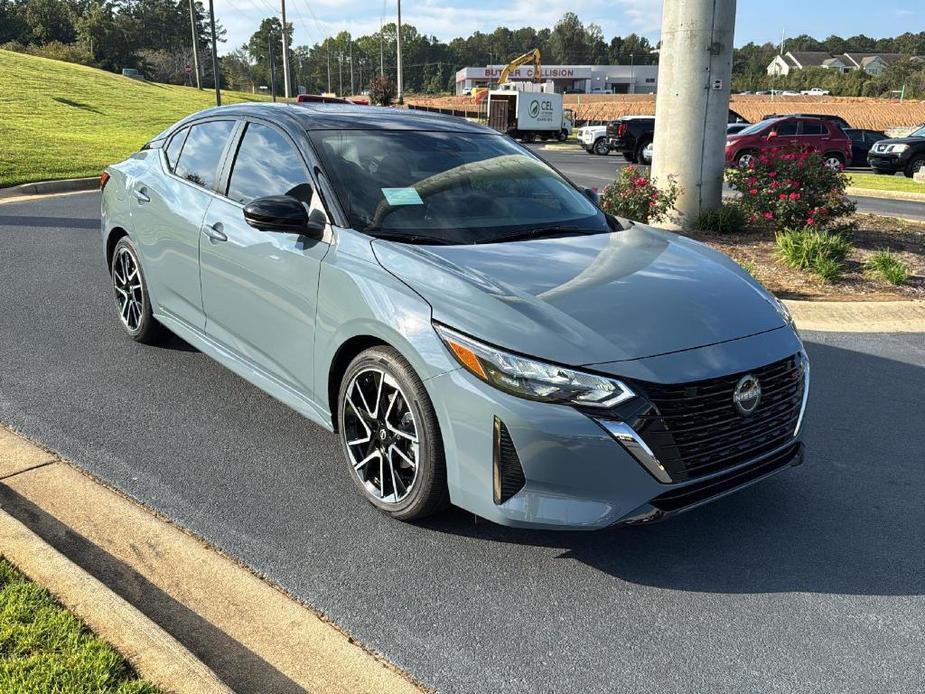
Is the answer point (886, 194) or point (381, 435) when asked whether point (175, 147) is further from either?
point (886, 194)

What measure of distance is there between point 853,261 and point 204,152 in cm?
677

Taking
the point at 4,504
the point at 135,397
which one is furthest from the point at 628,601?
the point at 135,397

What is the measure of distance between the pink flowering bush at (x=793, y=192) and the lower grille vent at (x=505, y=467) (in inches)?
283

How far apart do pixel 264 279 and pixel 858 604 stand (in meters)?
2.98

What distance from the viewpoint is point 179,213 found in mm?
4957

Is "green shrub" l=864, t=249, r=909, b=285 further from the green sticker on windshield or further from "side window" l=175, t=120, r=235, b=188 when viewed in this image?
"side window" l=175, t=120, r=235, b=188

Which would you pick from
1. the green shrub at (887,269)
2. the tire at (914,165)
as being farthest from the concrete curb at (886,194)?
the green shrub at (887,269)

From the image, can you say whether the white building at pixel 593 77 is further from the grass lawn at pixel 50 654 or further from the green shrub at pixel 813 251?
the grass lawn at pixel 50 654

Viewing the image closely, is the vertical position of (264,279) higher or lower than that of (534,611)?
higher

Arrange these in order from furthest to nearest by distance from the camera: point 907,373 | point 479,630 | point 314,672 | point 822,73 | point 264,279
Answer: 1. point 822,73
2. point 907,373
3. point 264,279
4. point 479,630
5. point 314,672

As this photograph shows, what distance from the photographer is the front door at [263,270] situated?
393 centimetres

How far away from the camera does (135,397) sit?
5000 mm

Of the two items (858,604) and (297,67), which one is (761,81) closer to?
(297,67)

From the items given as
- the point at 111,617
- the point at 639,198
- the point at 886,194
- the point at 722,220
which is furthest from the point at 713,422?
the point at 886,194
